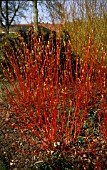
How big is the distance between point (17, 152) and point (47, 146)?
0.36 metres

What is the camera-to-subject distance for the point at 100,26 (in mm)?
4816

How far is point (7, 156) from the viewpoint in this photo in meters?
2.85

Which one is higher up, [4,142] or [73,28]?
[73,28]

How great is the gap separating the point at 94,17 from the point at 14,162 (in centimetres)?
322

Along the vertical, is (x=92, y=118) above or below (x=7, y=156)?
above

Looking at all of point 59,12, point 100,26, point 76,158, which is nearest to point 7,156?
point 76,158

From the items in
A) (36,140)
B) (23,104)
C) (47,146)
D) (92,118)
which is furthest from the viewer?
(23,104)

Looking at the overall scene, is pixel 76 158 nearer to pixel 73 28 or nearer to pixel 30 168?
pixel 30 168

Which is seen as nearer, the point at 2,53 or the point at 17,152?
the point at 17,152

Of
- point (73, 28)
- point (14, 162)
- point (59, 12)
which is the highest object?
point (59, 12)

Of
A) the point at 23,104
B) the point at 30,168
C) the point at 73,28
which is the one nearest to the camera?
the point at 30,168

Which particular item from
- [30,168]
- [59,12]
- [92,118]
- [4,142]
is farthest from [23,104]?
[59,12]

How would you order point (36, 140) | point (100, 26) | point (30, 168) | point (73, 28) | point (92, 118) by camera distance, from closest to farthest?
point (30, 168) < point (36, 140) < point (92, 118) < point (100, 26) < point (73, 28)

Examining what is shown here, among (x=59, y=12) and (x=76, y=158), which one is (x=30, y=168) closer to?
(x=76, y=158)
